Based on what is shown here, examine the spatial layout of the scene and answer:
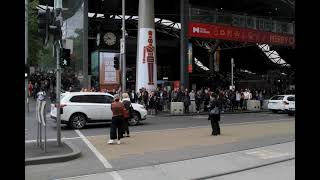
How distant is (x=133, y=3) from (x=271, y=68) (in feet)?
92.7

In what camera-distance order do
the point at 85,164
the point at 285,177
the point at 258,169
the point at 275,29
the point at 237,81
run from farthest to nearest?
the point at 237,81 → the point at 275,29 → the point at 85,164 → the point at 258,169 → the point at 285,177

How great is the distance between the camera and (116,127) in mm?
15727

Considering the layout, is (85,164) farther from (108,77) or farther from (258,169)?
(108,77)

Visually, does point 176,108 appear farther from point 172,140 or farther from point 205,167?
point 205,167

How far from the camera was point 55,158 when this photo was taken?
11859mm

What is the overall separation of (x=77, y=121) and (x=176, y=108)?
37.8 feet

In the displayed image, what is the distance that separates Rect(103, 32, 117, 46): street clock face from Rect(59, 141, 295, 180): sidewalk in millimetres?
28012

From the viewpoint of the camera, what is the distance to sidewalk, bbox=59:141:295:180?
9.74 m

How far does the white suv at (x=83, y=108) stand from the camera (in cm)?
2155

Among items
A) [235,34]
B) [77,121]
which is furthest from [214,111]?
[235,34]

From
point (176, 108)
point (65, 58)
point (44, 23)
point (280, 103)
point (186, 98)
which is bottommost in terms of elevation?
point (176, 108)

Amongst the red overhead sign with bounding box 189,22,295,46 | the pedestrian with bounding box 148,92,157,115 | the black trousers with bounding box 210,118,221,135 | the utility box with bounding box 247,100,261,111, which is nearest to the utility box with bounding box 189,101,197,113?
the pedestrian with bounding box 148,92,157,115

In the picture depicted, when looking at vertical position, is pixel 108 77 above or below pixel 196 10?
below
